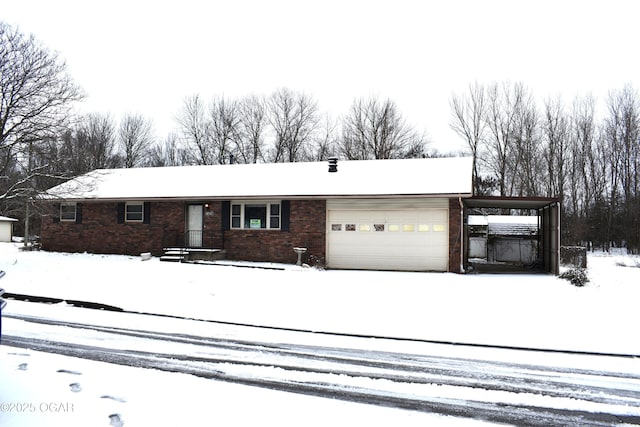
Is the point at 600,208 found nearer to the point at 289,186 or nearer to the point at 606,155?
the point at 606,155

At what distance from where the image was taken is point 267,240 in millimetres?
18953

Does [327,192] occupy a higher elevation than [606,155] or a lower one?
lower

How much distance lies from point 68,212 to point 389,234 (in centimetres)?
1550

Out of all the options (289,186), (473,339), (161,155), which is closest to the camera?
(473,339)

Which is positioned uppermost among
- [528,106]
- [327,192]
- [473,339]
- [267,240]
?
[528,106]

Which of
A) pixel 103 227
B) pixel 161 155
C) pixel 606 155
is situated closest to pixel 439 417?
pixel 103 227

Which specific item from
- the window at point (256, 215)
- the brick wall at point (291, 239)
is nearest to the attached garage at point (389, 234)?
the brick wall at point (291, 239)

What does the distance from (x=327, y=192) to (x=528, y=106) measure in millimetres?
29349

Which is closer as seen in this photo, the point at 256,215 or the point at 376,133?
the point at 256,215

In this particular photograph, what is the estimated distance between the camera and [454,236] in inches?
659

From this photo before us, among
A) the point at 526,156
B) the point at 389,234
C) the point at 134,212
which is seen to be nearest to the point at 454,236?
the point at 389,234

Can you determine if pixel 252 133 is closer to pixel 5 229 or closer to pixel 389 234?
pixel 5 229

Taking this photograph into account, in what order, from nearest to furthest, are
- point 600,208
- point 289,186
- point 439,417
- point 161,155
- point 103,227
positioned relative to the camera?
point 439,417
point 289,186
point 103,227
point 600,208
point 161,155

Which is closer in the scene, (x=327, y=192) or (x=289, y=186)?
(x=327, y=192)
